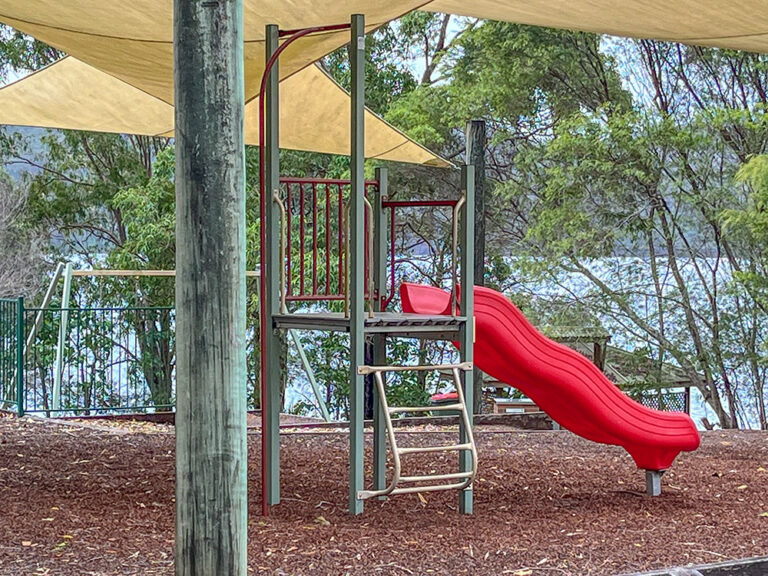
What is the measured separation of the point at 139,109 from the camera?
31.4 feet

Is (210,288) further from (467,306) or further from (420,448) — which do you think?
(467,306)

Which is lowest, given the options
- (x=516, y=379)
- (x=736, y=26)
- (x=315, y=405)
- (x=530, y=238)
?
(x=315, y=405)

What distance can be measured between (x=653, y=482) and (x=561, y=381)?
0.91 meters

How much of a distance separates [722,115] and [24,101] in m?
10.5

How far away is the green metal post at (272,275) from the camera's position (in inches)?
→ 247

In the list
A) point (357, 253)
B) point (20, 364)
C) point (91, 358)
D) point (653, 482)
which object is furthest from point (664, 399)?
point (357, 253)

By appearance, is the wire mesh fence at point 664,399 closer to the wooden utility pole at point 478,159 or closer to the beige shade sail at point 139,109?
the wooden utility pole at point 478,159

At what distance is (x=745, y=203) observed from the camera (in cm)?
1652

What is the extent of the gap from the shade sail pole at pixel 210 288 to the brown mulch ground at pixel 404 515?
0.93m

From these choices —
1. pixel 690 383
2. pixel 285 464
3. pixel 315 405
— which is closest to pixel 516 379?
pixel 285 464

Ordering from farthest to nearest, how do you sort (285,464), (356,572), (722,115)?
(722,115)
(285,464)
(356,572)

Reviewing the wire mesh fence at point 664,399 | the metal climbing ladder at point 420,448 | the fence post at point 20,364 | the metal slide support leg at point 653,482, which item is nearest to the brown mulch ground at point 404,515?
the metal slide support leg at point 653,482

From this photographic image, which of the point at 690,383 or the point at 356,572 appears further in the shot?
the point at 690,383

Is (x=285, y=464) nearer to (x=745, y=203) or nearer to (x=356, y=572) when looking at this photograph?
(x=356, y=572)
